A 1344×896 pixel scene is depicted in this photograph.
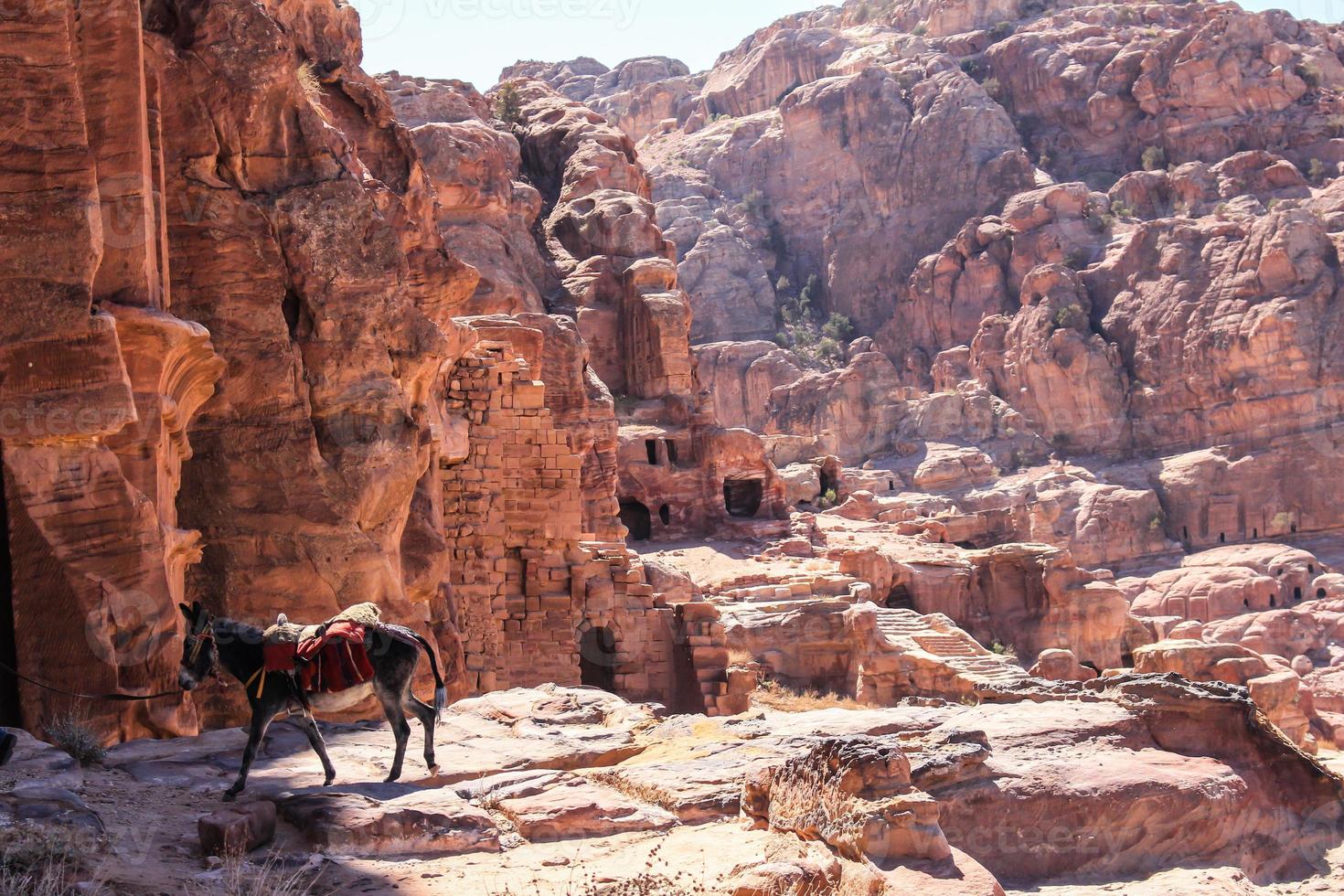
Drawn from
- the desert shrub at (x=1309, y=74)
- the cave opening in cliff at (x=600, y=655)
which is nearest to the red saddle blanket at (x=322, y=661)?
the cave opening in cliff at (x=600, y=655)

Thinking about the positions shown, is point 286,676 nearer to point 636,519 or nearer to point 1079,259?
point 636,519

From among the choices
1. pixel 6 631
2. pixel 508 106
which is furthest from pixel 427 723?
pixel 508 106

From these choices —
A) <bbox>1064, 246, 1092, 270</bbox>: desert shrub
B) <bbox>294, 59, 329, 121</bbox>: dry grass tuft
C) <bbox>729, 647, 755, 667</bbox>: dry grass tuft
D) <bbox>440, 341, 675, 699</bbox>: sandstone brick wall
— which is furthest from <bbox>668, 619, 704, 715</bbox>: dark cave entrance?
<bbox>1064, 246, 1092, 270</bbox>: desert shrub

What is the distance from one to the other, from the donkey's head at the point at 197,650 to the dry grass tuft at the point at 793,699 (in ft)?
45.4

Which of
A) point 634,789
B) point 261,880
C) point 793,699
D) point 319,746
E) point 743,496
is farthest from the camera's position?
point 743,496

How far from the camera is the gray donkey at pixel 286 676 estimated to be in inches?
335

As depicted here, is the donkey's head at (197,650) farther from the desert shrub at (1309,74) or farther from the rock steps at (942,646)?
the desert shrub at (1309,74)

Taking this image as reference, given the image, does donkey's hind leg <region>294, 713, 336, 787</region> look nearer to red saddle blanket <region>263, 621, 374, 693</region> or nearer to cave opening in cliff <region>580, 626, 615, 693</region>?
red saddle blanket <region>263, 621, 374, 693</region>

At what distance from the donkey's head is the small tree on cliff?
45519 mm

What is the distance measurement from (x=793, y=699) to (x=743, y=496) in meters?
22.3

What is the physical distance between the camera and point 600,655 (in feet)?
67.3

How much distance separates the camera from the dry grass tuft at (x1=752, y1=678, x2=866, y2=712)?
74.8 feet

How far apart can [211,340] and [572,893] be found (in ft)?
26.8

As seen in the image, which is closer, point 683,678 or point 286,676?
point 286,676
